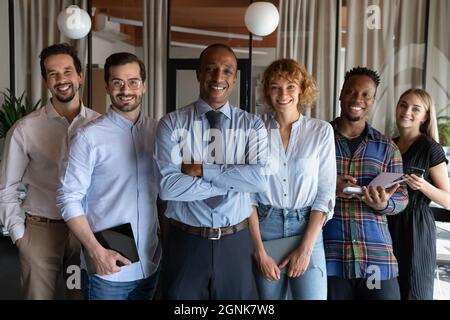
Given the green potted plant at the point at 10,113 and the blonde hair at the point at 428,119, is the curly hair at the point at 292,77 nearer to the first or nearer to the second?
the blonde hair at the point at 428,119

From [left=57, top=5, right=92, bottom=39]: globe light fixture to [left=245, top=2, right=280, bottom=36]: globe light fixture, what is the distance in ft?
6.00

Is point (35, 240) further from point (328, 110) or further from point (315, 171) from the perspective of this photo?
point (328, 110)

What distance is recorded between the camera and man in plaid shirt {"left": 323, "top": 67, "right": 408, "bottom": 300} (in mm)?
1636

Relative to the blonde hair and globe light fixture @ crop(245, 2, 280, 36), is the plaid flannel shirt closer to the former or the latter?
the blonde hair

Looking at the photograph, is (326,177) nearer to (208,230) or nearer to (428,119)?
(208,230)

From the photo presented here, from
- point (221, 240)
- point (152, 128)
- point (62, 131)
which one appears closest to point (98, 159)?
point (152, 128)

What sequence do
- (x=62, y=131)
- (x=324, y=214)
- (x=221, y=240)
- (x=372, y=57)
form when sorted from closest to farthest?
1. (x=221, y=240)
2. (x=324, y=214)
3. (x=62, y=131)
4. (x=372, y=57)

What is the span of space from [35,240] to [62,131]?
482 millimetres

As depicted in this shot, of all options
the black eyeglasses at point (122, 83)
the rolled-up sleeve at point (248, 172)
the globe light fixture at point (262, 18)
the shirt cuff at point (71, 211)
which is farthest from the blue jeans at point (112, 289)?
the globe light fixture at point (262, 18)

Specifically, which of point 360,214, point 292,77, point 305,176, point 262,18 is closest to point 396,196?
point 360,214

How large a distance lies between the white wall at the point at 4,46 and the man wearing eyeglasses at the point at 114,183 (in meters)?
3.98

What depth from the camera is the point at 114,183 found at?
1504mm

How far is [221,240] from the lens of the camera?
1464mm

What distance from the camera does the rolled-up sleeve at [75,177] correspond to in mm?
1448
